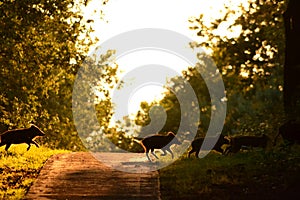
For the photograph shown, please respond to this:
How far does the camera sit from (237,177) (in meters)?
15.3

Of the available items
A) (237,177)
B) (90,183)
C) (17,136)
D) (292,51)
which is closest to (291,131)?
(237,177)

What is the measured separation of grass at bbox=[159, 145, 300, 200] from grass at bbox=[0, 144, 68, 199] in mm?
3763

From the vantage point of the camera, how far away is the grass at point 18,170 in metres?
14.2

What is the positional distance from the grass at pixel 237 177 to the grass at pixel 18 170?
3.76 meters

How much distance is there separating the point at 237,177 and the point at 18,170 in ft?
23.4

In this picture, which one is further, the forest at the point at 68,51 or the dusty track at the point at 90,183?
the forest at the point at 68,51

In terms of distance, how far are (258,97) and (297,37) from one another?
142ft

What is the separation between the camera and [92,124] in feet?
265

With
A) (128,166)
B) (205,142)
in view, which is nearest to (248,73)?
A: (205,142)

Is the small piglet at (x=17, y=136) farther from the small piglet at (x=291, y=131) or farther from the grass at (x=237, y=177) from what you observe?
the small piglet at (x=291, y=131)

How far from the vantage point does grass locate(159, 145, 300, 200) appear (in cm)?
1333

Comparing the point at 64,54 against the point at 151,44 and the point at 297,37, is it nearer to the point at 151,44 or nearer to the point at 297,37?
the point at 297,37

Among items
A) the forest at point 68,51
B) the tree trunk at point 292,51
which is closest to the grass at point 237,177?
the forest at point 68,51

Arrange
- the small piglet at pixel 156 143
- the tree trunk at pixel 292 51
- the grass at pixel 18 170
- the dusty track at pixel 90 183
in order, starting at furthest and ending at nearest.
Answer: the tree trunk at pixel 292 51, the small piglet at pixel 156 143, the grass at pixel 18 170, the dusty track at pixel 90 183
